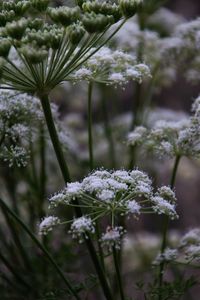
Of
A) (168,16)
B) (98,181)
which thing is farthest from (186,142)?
(168,16)

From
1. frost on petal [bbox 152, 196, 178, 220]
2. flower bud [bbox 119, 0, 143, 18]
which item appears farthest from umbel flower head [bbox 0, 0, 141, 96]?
frost on petal [bbox 152, 196, 178, 220]

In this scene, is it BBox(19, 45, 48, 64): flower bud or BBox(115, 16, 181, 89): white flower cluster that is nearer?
A: BBox(19, 45, 48, 64): flower bud

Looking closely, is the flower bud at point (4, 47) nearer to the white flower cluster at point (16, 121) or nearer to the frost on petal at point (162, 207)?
the white flower cluster at point (16, 121)

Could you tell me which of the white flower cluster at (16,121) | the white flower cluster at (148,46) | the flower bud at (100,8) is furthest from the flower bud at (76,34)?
the white flower cluster at (148,46)

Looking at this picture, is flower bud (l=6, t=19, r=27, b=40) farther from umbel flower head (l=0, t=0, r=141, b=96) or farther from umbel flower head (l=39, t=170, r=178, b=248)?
umbel flower head (l=39, t=170, r=178, b=248)

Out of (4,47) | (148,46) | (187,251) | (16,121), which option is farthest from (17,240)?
(148,46)

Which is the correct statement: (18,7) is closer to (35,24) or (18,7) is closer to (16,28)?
(35,24)
